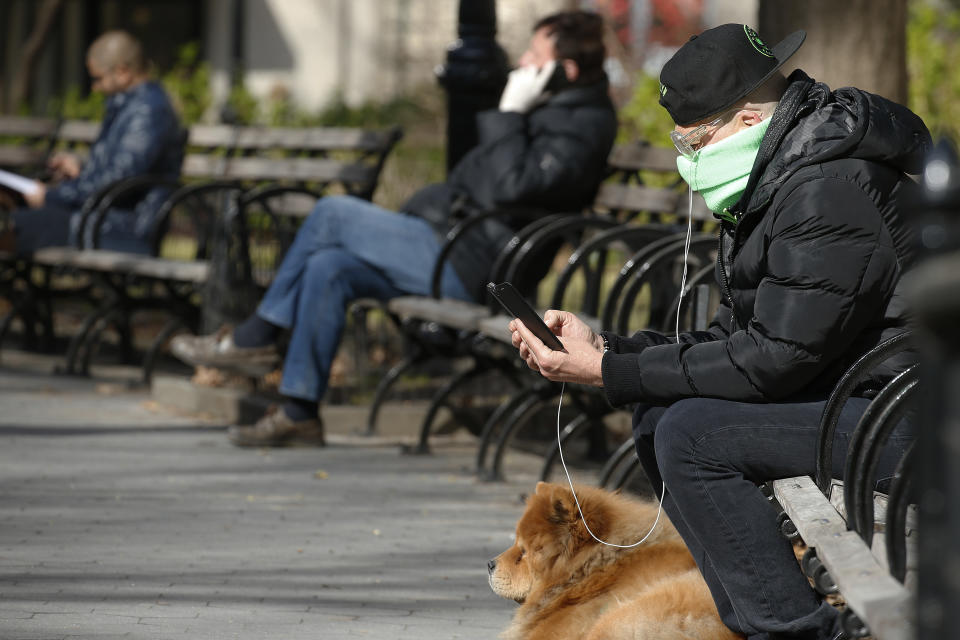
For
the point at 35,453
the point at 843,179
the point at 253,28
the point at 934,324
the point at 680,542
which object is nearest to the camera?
the point at 934,324

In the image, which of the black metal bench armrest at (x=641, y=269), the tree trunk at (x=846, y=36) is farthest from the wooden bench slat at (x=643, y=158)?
the black metal bench armrest at (x=641, y=269)

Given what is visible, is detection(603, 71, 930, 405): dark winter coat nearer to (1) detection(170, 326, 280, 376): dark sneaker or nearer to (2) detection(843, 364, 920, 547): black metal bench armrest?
(2) detection(843, 364, 920, 547): black metal bench armrest

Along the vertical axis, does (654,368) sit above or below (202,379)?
above

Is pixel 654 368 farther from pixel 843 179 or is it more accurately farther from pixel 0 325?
pixel 0 325

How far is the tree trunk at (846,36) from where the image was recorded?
614 cm

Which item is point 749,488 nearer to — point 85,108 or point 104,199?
point 104,199

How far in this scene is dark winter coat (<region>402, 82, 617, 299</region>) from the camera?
6.48 m

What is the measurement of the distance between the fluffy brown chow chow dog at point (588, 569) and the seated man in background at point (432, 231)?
2936 mm

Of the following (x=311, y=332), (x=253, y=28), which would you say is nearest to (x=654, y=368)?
(x=311, y=332)

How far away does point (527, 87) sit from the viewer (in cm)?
677

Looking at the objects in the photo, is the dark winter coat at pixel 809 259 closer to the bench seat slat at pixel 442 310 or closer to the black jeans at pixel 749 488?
the black jeans at pixel 749 488

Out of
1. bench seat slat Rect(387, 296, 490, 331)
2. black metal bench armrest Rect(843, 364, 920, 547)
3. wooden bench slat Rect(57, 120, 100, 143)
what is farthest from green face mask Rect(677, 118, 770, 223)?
wooden bench slat Rect(57, 120, 100, 143)

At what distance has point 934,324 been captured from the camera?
4.74ft

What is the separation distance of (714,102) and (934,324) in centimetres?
201
